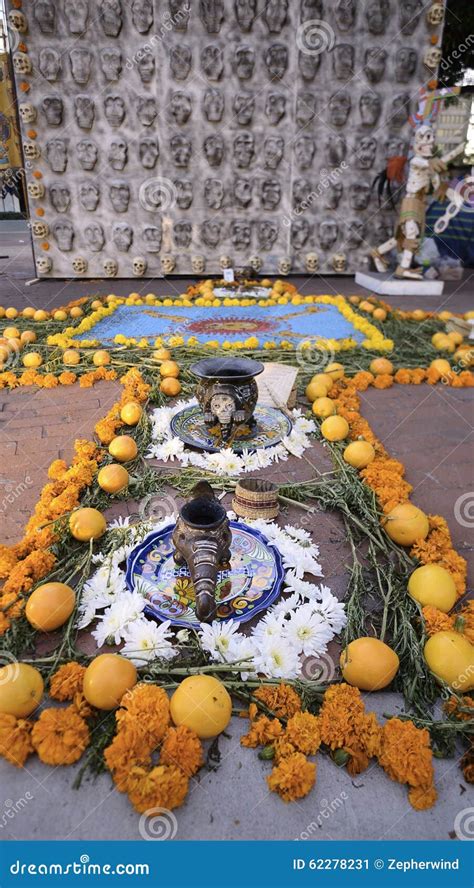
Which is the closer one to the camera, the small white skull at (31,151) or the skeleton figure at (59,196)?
the small white skull at (31,151)

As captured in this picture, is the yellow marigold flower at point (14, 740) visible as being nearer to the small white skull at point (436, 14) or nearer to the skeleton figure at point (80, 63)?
the skeleton figure at point (80, 63)

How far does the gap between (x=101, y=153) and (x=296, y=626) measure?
8188mm

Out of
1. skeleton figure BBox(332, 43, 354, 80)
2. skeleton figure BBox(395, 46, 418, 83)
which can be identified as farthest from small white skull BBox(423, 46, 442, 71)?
skeleton figure BBox(332, 43, 354, 80)

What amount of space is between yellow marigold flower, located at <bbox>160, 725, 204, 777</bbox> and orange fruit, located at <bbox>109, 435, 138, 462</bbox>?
5.58 ft

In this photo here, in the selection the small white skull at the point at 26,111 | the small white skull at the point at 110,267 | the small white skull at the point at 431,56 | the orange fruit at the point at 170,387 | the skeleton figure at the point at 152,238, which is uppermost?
the small white skull at the point at 431,56

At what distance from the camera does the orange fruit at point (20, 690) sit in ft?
4.88

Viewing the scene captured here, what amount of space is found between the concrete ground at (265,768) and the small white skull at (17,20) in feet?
20.3

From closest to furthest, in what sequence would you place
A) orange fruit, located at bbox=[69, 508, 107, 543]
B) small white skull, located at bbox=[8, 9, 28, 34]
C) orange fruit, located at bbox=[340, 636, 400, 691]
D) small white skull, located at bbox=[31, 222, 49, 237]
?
orange fruit, located at bbox=[340, 636, 400, 691] < orange fruit, located at bbox=[69, 508, 107, 543] < small white skull, located at bbox=[8, 9, 28, 34] < small white skull, located at bbox=[31, 222, 49, 237]

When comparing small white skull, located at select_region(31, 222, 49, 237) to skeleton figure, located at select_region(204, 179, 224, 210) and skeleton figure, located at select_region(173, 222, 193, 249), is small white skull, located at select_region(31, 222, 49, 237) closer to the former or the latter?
skeleton figure, located at select_region(173, 222, 193, 249)

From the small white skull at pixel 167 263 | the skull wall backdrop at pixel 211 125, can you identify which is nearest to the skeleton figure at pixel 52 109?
the skull wall backdrop at pixel 211 125

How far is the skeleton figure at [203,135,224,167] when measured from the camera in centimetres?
823

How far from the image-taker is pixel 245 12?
7.69m

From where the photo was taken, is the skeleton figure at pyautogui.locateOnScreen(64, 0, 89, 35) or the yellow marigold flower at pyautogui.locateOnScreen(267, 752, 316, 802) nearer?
the yellow marigold flower at pyautogui.locateOnScreen(267, 752, 316, 802)

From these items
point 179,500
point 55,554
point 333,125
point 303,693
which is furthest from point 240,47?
point 303,693
